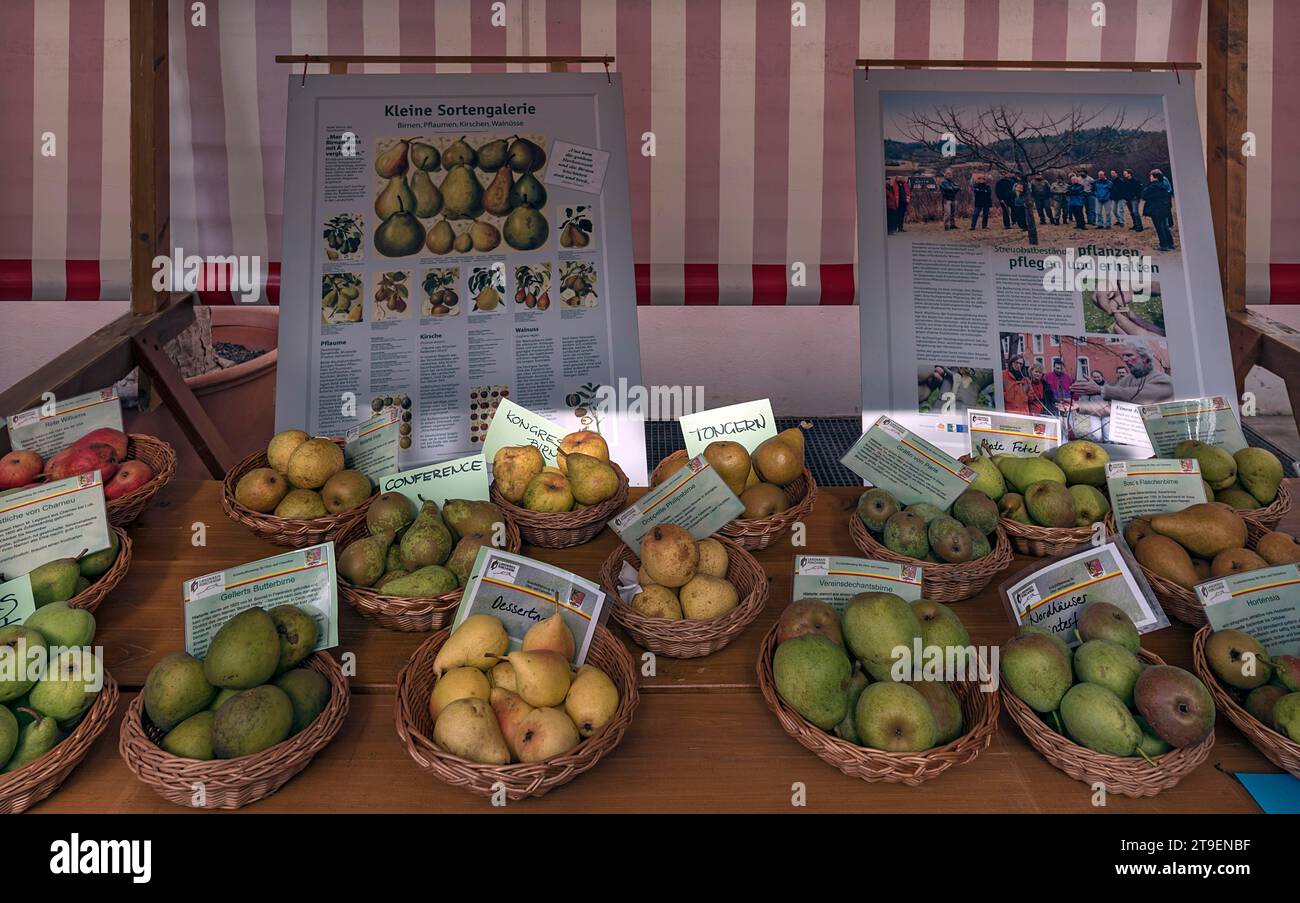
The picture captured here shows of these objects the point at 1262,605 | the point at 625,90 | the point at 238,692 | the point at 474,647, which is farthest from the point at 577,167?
the point at 1262,605

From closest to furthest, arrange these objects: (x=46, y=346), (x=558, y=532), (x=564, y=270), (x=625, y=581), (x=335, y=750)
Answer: (x=335, y=750)
(x=625, y=581)
(x=558, y=532)
(x=564, y=270)
(x=46, y=346)

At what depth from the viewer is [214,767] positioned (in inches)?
46.5

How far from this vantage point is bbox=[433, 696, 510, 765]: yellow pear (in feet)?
4.00

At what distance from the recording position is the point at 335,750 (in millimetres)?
1347

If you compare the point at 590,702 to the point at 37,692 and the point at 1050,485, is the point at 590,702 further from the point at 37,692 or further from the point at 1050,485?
the point at 1050,485

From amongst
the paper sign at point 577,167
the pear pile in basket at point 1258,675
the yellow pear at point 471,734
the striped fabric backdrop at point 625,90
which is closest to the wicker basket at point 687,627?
the yellow pear at point 471,734

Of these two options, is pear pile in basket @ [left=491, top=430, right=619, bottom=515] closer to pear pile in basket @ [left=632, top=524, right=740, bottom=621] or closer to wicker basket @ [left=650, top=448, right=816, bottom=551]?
wicker basket @ [left=650, top=448, right=816, bottom=551]

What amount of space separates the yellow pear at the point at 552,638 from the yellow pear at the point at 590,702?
0.21ft

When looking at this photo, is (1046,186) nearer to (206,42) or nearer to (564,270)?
(564,270)

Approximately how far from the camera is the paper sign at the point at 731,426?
6.93 ft

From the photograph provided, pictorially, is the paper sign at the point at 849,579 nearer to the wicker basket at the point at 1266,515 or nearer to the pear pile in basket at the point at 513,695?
the pear pile in basket at the point at 513,695
